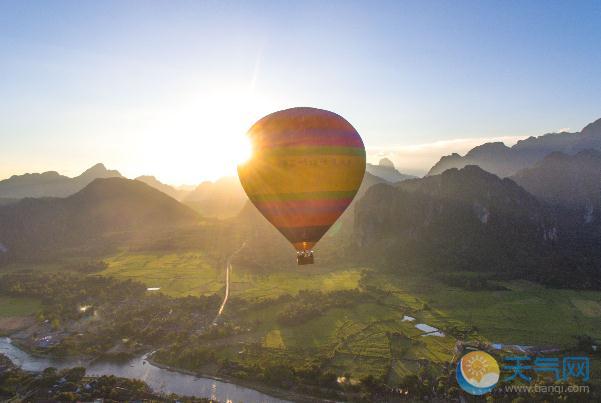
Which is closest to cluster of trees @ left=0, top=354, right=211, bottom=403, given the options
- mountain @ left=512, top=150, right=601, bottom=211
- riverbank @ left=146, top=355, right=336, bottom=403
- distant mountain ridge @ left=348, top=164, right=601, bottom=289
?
riverbank @ left=146, top=355, right=336, bottom=403

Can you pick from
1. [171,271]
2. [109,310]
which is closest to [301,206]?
[109,310]

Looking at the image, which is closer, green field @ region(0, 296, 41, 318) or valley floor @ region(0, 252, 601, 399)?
valley floor @ region(0, 252, 601, 399)

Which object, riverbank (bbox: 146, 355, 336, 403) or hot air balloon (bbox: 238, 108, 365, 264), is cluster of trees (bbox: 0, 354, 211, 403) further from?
hot air balloon (bbox: 238, 108, 365, 264)

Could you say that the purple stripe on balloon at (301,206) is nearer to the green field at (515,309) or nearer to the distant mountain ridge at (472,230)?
the green field at (515,309)

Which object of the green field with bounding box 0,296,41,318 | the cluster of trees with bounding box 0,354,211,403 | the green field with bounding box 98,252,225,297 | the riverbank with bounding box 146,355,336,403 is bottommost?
the riverbank with bounding box 146,355,336,403

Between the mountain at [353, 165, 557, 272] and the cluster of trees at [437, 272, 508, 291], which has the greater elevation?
the mountain at [353, 165, 557, 272]

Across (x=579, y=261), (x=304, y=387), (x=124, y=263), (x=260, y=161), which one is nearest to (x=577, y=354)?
(x=304, y=387)
